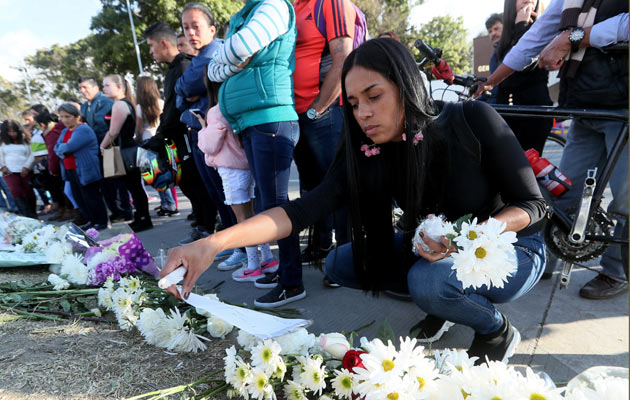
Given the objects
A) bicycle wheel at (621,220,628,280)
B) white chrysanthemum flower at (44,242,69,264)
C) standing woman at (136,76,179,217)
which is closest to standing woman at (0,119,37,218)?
standing woman at (136,76,179,217)

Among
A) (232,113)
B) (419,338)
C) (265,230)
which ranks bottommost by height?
(419,338)

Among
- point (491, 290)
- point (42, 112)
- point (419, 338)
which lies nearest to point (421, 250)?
point (491, 290)

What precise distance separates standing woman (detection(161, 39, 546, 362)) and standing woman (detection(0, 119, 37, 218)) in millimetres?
7755

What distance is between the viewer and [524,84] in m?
2.93

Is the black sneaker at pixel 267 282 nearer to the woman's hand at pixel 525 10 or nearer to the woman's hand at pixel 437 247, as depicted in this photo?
the woman's hand at pixel 437 247

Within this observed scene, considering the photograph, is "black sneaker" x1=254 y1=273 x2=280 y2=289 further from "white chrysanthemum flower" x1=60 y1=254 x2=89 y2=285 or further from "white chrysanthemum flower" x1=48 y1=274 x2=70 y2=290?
"white chrysanthemum flower" x1=48 y1=274 x2=70 y2=290

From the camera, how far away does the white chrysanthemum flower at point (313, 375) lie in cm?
121

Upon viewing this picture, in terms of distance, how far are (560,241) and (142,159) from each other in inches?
153

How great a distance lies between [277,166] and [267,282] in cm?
94

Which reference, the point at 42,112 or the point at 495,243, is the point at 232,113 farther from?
the point at 42,112

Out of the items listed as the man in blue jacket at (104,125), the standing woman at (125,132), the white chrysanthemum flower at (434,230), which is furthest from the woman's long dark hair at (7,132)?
the white chrysanthemum flower at (434,230)

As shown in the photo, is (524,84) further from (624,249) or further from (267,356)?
(267,356)

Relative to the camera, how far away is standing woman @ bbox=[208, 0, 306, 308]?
2332 mm

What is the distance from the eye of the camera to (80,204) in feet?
19.4
